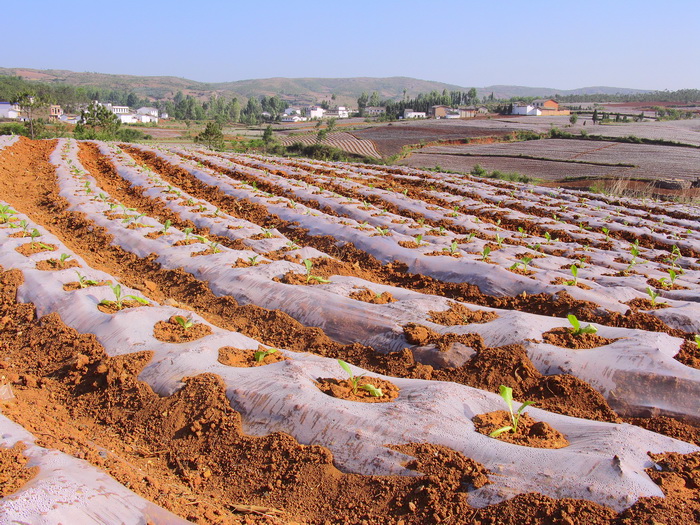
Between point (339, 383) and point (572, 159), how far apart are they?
3493 cm

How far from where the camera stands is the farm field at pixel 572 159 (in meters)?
A: 28.6

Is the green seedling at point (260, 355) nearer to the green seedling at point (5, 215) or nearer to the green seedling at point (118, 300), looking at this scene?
the green seedling at point (118, 300)

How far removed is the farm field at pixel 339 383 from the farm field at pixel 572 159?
941 inches

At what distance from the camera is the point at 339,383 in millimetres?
3320

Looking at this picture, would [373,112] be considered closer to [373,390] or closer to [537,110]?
[537,110]

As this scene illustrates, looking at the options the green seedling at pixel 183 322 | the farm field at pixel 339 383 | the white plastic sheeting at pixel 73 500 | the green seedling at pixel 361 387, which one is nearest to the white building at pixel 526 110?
the farm field at pixel 339 383

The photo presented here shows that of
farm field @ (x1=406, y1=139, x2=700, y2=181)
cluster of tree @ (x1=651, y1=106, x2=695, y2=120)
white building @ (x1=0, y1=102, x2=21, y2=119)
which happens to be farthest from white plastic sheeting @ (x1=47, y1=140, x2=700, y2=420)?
white building @ (x1=0, y1=102, x2=21, y2=119)

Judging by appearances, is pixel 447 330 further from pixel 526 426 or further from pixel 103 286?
pixel 103 286

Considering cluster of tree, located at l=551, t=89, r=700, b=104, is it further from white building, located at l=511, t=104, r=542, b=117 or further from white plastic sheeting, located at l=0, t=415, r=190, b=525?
white plastic sheeting, located at l=0, t=415, r=190, b=525

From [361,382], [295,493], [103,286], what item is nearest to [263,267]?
[103,286]

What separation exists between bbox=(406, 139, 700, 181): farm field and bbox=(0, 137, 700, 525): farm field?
2390 centimetres

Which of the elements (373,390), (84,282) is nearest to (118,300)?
(84,282)

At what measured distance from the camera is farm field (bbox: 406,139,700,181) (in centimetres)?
2856

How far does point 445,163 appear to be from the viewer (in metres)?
33.3
